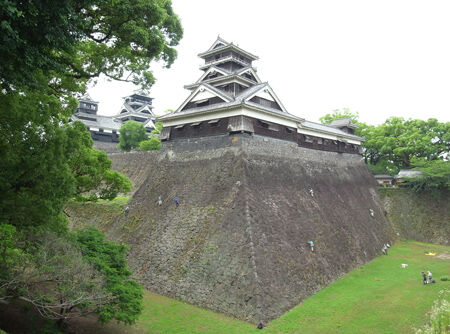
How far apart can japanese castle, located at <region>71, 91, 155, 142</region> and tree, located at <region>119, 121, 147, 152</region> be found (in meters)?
4.07

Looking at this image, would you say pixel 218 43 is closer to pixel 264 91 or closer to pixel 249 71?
pixel 249 71

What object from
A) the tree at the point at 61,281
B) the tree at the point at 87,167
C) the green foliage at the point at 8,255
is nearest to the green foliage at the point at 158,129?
the tree at the point at 87,167

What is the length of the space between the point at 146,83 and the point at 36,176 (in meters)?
5.13

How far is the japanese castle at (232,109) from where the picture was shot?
715 inches

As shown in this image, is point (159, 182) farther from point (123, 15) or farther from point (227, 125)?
point (123, 15)

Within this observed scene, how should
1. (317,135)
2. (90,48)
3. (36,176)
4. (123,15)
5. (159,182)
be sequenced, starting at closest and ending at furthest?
1. (36,176)
2. (123,15)
3. (90,48)
4. (159,182)
5. (317,135)

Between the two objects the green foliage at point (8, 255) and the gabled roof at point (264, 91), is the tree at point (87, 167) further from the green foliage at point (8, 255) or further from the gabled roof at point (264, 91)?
the gabled roof at point (264, 91)

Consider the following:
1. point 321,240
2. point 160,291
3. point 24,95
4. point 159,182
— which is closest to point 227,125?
point 159,182

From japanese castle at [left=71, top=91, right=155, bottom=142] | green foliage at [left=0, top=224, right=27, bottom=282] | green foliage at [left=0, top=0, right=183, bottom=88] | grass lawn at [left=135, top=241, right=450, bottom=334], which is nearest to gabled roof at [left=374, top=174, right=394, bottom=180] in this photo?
grass lawn at [left=135, top=241, right=450, bottom=334]

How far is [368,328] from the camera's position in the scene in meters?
11.3

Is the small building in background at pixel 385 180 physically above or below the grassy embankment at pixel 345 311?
above

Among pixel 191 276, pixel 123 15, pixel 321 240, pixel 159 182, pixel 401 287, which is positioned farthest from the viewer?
pixel 159 182

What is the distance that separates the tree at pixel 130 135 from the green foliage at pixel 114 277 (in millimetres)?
27602

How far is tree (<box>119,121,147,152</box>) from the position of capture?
3869 centimetres
